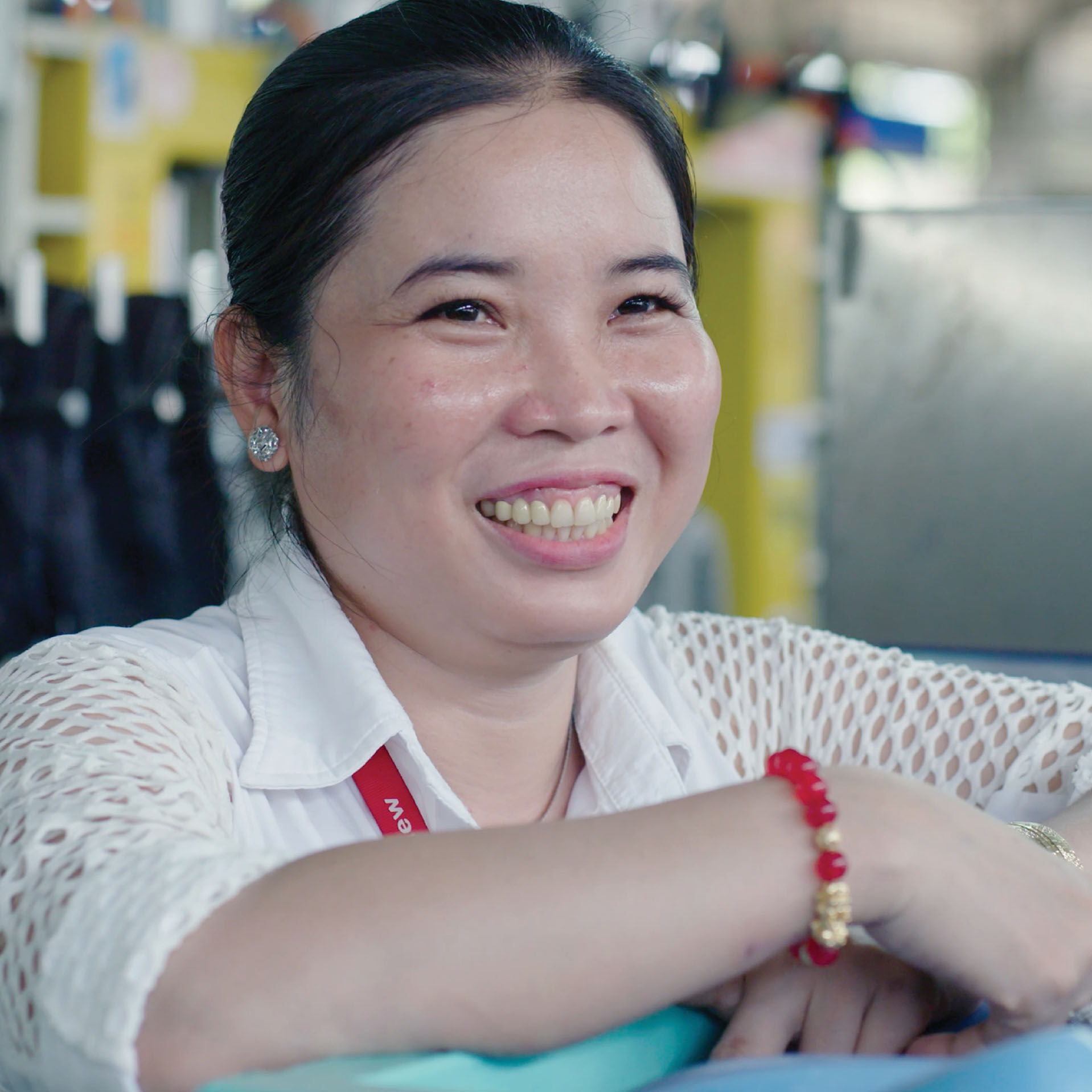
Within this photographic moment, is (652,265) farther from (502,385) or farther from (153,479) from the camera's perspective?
(153,479)

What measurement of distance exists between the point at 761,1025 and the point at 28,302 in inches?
89.6

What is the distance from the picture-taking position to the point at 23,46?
3.93m

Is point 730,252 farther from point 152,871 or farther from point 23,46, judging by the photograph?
Answer: point 152,871

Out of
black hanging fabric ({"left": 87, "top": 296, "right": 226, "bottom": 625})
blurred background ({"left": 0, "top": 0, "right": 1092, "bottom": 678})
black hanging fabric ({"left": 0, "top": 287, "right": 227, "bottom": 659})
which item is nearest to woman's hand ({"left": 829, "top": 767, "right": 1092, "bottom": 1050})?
blurred background ({"left": 0, "top": 0, "right": 1092, "bottom": 678})

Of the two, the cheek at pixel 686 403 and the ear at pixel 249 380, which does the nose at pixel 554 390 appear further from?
the ear at pixel 249 380

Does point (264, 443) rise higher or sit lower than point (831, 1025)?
higher

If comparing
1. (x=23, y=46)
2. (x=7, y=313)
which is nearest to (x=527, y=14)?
(x=7, y=313)

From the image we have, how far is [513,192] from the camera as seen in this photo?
1019 millimetres

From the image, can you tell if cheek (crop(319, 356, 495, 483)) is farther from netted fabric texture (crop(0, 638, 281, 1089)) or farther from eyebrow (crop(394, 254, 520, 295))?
netted fabric texture (crop(0, 638, 281, 1089))

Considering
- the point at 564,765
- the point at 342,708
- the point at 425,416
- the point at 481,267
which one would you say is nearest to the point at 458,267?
the point at 481,267

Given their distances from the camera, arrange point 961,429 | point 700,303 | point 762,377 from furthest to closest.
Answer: point 762,377, point 700,303, point 961,429

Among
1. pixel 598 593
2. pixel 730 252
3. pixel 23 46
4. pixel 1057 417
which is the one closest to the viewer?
pixel 598 593

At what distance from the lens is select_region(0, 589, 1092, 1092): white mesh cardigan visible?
681 mm

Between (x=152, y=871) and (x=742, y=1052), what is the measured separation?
1.17ft
